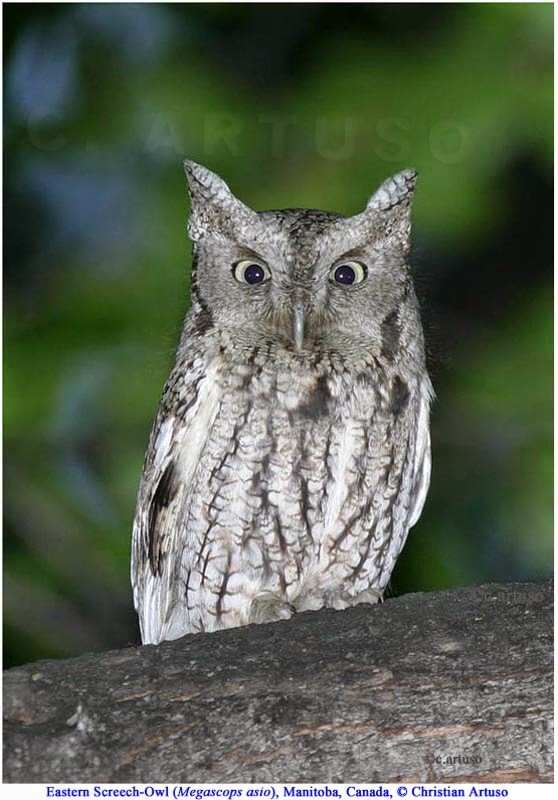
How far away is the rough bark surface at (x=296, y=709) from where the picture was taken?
1.49 meters

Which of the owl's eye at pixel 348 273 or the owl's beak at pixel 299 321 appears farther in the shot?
the owl's eye at pixel 348 273

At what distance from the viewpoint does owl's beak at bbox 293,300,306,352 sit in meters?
2.09

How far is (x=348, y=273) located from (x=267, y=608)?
2.28ft

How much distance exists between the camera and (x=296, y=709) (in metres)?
1.58

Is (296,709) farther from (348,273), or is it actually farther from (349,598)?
(348,273)

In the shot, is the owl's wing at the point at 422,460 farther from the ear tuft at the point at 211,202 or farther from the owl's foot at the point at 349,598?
the ear tuft at the point at 211,202

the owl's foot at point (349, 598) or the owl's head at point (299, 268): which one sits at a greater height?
the owl's head at point (299, 268)

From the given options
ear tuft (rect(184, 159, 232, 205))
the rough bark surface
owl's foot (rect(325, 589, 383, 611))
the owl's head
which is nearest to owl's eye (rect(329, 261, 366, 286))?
the owl's head

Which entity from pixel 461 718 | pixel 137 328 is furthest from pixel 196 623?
pixel 461 718

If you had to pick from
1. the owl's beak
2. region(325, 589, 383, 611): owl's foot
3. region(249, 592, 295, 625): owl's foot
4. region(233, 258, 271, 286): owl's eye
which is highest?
region(233, 258, 271, 286): owl's eye
